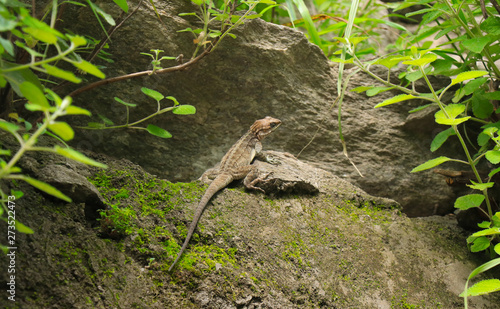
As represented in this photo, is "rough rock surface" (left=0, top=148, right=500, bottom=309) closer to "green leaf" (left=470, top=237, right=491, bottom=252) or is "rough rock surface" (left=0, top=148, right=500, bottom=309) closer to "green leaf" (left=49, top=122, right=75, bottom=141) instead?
"green leaf" (left=470, top=237, right=491, bottom=252)

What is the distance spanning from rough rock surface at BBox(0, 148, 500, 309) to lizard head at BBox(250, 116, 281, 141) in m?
0.52

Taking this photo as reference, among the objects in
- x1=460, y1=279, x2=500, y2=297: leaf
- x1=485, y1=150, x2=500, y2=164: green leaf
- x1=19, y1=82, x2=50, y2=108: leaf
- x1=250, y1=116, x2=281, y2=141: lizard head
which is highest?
x1=19, y1=82, x2=50, y2=108: leaf

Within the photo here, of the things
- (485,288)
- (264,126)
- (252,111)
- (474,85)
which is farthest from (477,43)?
(252,111)

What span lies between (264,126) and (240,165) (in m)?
0.64

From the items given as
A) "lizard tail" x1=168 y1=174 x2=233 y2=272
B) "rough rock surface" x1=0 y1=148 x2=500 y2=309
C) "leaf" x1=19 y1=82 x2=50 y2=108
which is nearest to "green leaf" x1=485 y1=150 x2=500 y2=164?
"rough rock surface" x1=0 y1=148 x2=500 y2=309

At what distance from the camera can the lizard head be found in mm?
4285

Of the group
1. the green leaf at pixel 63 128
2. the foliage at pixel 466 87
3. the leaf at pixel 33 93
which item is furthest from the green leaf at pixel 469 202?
the leaf at pixel 33 93

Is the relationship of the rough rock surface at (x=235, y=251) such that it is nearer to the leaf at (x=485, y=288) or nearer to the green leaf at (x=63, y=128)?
the leaf at (x=485, y=288)

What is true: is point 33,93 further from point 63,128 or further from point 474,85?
point 474,85

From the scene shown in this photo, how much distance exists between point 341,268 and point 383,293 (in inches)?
14.5

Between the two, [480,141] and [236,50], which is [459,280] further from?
[236,50]

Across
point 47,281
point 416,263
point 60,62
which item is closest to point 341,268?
point 416,263

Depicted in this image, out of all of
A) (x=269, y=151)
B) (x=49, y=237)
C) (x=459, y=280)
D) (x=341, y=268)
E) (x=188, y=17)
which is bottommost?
(x=459, y=280)

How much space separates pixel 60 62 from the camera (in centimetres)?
363
